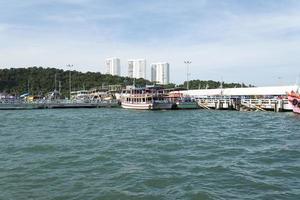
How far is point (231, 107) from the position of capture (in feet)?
267

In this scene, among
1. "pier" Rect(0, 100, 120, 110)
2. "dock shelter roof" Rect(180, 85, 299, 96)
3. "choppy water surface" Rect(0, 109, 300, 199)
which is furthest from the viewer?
"pier" Rect(0, 100, 120, 110)

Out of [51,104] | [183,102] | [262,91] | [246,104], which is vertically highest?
[262,91]

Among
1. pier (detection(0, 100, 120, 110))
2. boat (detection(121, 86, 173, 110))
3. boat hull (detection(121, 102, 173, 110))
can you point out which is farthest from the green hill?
boat hull (detection(121, 102, 173, 110))

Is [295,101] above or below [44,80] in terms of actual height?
below

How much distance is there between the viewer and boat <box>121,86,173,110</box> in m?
83.8

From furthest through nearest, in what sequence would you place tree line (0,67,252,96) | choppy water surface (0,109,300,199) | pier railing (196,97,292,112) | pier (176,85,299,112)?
tree line (0,67,252,96) → pier (176,85,299,112) → pier railing (196,97,292,112) → choppy water surface (0,109,300,199)

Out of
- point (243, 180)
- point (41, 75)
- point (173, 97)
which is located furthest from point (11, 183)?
point (41, 75)

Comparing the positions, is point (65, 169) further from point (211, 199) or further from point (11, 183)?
point (211, 199)

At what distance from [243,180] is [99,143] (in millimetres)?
14209

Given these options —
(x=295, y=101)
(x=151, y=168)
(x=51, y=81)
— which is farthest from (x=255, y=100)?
(x=51, y=81)

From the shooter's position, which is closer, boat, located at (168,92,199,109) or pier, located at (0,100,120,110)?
boat, located at (168,92,199,109)

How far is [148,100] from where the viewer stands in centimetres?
Result: 8594

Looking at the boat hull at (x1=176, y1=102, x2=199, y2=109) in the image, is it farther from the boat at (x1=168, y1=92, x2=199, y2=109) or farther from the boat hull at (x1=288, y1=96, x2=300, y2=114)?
the boat hull at (x1=288, y1=96, x2=300, y2=114)

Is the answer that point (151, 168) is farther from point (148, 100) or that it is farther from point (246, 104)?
point (148, 100)
